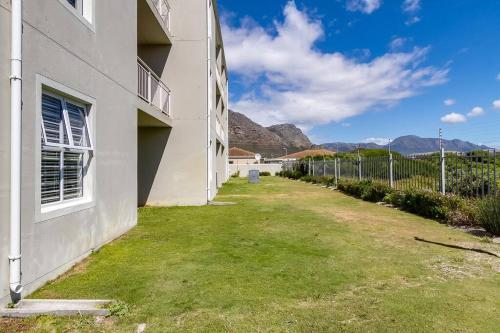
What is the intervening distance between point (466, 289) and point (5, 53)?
6626mm

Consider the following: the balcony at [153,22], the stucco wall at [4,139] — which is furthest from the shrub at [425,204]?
the balcony at [153,22]

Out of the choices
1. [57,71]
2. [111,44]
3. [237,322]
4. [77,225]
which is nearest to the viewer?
[237,322]

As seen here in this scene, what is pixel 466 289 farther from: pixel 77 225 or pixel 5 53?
pixel 5 53

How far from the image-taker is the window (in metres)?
4.73

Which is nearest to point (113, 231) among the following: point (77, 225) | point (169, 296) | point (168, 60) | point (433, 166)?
point (77, 225)

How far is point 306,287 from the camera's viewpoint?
433cm

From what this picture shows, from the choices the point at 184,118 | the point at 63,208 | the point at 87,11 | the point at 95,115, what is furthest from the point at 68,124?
the point at 184,118

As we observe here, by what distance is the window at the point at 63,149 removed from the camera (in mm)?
4727

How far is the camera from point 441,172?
10828 millimetres

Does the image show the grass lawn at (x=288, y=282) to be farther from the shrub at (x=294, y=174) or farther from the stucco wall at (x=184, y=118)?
the shrub at (x=294, y=174)

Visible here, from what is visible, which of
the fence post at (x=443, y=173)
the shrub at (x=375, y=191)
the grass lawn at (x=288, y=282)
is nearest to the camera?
the grass lawn at (x=288, y=282)

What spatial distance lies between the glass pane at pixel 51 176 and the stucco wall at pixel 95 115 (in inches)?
14.8

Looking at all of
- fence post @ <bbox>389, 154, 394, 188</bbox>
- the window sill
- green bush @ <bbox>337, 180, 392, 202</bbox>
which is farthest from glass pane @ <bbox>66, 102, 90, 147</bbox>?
fence post @ <bbox>389, 154, 394, 188</bbox>

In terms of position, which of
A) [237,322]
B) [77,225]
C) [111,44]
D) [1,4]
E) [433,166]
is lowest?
[237,322]
